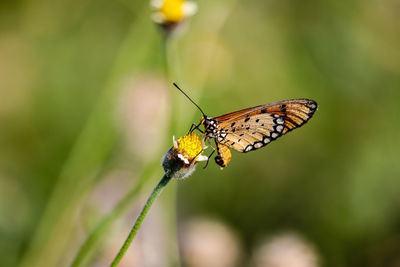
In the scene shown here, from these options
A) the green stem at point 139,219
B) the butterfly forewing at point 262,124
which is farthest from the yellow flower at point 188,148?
the butterfly forewing at point 262,124

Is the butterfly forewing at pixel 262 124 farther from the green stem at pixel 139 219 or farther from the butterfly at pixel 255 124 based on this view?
the green stem at pixel 139 219

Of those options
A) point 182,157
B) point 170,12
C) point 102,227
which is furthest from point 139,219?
point 170,12

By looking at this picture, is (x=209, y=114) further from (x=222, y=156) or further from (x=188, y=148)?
(x=188, y=148)

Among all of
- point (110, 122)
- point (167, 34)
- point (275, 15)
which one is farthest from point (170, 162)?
point (275, 15)

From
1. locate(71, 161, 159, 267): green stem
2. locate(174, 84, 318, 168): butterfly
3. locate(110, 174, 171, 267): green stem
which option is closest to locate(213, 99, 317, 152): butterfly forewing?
locate(174, 84, 318, 168): butterfly

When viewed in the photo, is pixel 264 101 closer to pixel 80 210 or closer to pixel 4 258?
pixel 80 210

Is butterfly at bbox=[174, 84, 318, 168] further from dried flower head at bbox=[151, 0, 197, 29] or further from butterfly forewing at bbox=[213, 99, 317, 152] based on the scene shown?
dried flower head at bbox=[151, 0, 197, 29]
